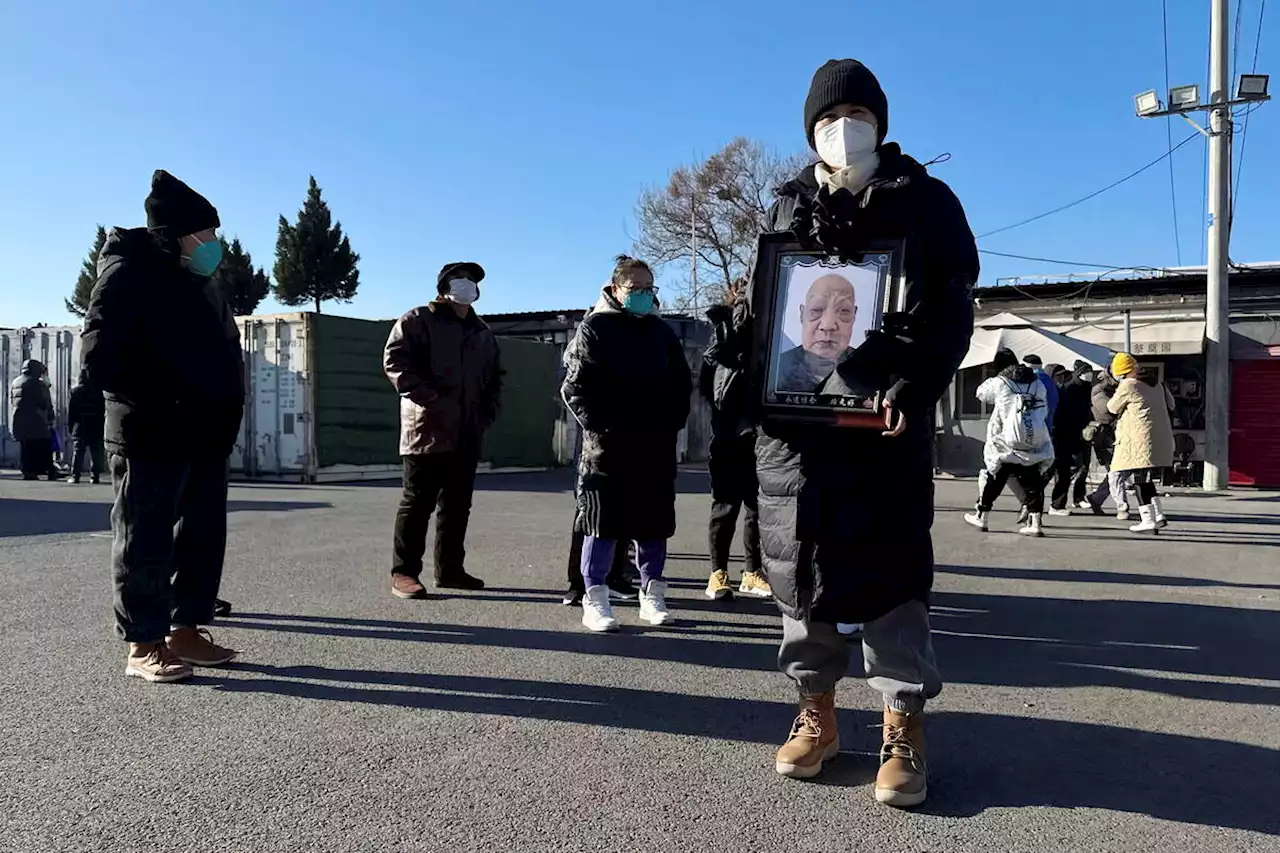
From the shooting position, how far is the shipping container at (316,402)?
14516mm

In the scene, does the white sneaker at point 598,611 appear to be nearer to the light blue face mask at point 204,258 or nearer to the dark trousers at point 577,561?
the dark trousers at point 577,561

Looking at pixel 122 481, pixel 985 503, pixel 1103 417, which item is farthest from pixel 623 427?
pixel 1103 417

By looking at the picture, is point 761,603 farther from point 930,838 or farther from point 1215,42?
point 1215,42

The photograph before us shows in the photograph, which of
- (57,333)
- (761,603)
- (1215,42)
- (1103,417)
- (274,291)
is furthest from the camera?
(274,291)

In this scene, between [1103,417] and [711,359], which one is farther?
[1103,417]

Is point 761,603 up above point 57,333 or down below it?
below

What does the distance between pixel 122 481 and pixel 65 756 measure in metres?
1.26

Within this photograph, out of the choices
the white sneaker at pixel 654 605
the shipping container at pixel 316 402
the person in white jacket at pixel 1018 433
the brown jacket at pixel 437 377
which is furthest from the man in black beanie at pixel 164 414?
the shipping container at pixel 316 402

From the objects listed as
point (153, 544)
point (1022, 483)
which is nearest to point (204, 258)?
point (153, 544)

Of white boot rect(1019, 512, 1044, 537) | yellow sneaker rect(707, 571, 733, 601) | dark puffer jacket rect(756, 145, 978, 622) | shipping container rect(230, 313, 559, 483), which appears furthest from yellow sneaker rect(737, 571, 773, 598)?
shipping container rect(230, 313, 559, 483)

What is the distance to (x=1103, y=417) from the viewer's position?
35.2 feet

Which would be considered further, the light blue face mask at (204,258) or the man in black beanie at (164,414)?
the light blue face mask at (204,258)

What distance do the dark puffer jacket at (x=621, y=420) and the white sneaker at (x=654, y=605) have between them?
311 millimetres

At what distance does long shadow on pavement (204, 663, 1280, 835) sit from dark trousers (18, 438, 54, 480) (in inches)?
529
